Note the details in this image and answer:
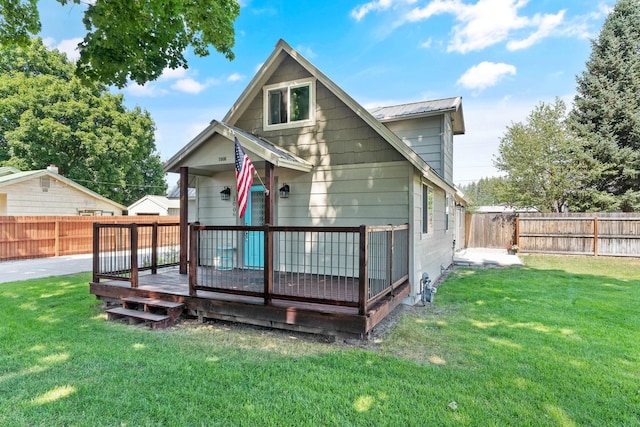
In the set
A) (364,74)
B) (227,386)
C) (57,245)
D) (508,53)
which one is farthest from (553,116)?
(57,245)

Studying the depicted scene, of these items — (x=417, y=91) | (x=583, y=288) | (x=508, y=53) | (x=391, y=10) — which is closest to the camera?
(x=583, y=288)

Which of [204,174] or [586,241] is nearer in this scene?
[204,174]

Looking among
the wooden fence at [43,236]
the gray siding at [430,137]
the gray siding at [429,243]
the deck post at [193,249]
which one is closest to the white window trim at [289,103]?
the gray siding at [429,243]

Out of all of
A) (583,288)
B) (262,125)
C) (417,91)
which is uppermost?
(417,91)

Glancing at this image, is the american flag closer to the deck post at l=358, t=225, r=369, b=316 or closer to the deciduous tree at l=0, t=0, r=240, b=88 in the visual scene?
the deck post at l=358, t=225, r=369, b=316

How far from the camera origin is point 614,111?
16.5 m

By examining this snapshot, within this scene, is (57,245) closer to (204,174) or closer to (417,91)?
(204,174)

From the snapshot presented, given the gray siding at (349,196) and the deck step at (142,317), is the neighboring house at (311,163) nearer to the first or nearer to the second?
the gray siding at (349,196)

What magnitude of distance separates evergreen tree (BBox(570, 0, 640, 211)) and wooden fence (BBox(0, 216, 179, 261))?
22.0m

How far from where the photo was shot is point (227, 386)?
3.29 m

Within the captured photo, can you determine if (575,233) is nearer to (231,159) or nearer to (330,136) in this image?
(330,136)

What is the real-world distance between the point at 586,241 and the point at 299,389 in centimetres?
1559

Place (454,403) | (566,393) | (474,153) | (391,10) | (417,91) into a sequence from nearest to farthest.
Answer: (454,403)
(566,393)
(391,10)
(417,91)
(474,153)

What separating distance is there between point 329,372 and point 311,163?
4660 millimetres
